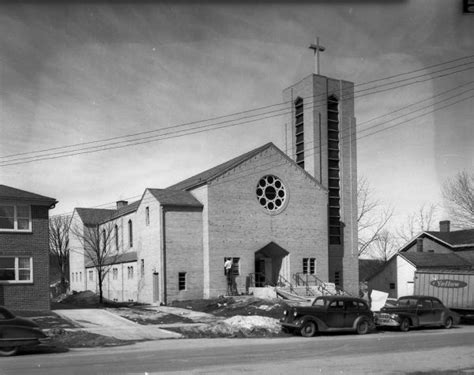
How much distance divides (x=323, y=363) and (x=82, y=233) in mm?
53576

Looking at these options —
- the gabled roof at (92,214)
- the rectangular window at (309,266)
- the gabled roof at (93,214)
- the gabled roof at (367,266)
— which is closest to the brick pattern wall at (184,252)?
the rectangular window at (309,266)

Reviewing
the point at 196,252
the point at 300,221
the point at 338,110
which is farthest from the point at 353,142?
the point at 196,252

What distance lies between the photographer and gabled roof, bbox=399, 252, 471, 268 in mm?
48188

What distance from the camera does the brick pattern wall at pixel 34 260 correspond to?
26.8m

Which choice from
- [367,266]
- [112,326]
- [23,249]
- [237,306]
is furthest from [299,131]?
[367,266]

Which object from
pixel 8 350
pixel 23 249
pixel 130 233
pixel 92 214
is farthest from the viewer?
pixel 92 214

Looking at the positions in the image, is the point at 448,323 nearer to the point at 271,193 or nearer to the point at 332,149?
the point at 271,193

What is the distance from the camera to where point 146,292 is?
4041 centimetres

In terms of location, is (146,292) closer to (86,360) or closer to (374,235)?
(86,360)

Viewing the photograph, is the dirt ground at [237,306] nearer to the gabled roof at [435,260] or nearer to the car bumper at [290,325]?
the car bumper at [290,325]

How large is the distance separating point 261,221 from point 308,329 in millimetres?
20980

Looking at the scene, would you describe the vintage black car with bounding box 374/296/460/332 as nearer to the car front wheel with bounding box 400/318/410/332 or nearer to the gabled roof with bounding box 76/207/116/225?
the car front wheel with bounding box 400/318/410/332

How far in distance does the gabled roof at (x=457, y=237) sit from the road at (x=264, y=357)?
117 ft

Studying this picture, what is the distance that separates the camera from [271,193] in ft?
139
